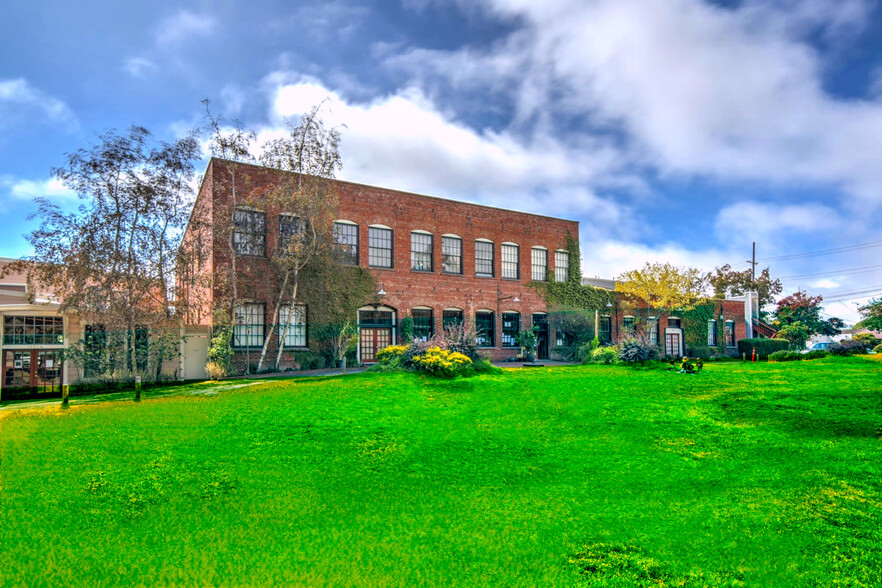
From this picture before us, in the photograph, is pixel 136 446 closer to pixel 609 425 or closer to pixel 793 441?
pixel 609 425

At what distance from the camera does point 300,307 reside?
77.2ft

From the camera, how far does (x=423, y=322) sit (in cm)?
2758

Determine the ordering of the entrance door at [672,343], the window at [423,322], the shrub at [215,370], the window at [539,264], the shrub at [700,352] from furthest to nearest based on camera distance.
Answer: the entrance door at [672,343] < the shrub at [700,352] < the window at [539,264] < the window at [423,322] < the shrub at [215,370]

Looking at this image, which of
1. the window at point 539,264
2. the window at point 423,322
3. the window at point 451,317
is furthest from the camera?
the window at point 539,264

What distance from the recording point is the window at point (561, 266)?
32812 mm

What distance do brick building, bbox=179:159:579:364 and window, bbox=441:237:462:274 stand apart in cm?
6

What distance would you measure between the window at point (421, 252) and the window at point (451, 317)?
2411mm

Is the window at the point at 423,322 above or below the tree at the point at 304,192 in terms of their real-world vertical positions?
below

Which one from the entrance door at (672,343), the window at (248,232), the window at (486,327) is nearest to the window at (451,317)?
the window at (486,327)

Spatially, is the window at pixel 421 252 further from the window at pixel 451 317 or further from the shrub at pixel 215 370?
the shrub at pixel 215 370

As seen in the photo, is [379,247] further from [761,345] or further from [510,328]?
[761,345]

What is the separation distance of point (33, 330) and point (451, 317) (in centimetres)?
1765

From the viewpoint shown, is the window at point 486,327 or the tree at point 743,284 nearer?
the window at point 486,327

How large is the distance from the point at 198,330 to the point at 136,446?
13.8m
